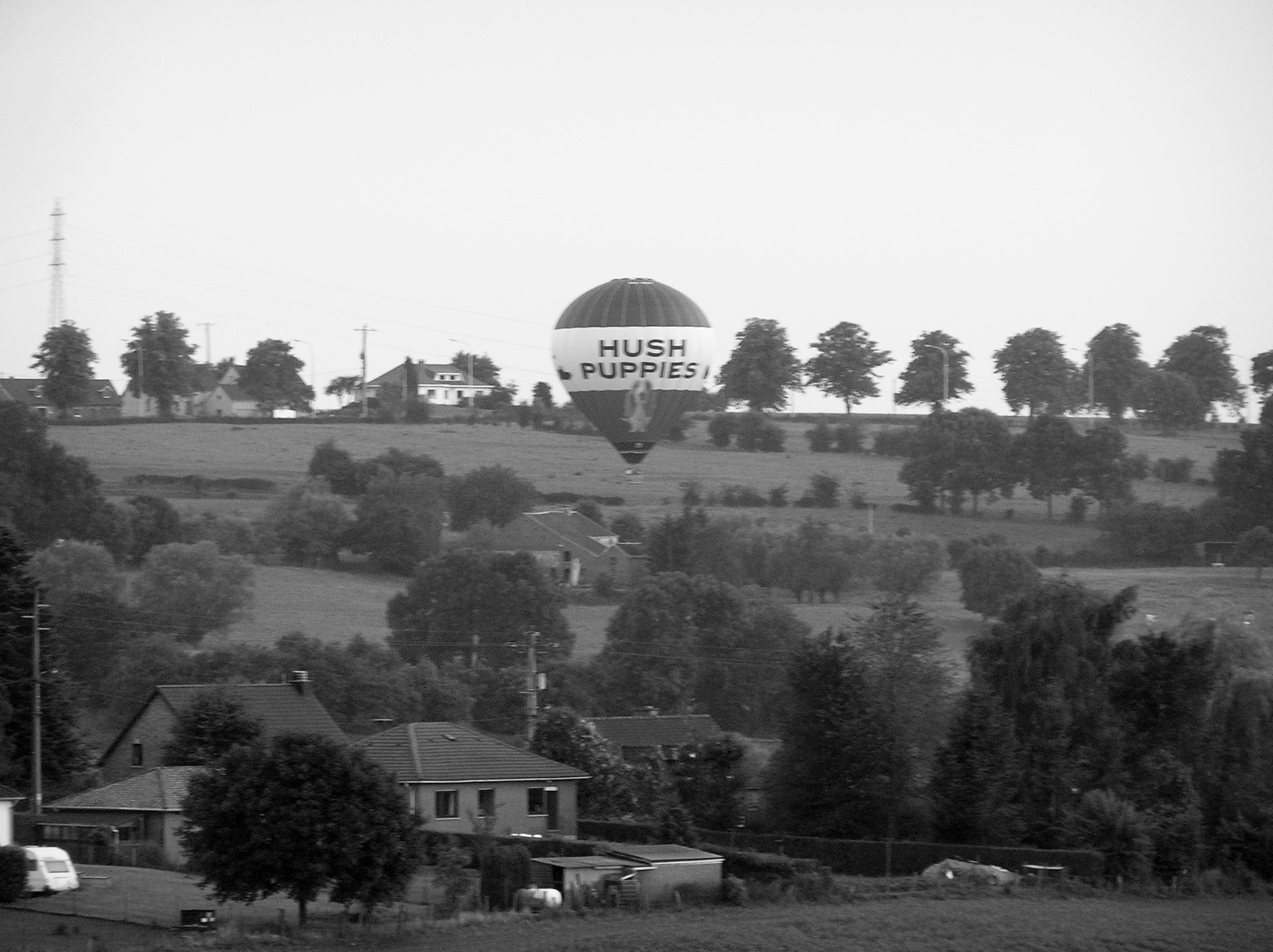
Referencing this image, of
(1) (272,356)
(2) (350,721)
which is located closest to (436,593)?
(2) (350,721)

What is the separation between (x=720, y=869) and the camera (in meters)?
36.9

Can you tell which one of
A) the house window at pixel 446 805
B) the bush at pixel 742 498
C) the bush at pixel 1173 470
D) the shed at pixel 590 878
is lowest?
the house window at pixel 446 805

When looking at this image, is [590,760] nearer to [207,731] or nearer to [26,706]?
[207,731]

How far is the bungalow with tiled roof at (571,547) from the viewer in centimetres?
10144

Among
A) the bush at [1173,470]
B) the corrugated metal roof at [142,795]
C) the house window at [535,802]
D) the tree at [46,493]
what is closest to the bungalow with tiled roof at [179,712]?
the house window at [535,802]

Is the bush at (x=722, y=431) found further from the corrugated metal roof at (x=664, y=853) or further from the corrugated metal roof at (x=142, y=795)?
the corrugated metal roof at (x=664, y=853)

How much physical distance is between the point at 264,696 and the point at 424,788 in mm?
A: 7049

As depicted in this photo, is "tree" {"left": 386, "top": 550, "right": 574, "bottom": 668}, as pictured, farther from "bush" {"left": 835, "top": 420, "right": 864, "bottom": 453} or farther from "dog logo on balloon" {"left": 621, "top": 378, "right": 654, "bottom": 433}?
"bush" {"left": 835, "top": 420, "right": 864, "bottom": 453}

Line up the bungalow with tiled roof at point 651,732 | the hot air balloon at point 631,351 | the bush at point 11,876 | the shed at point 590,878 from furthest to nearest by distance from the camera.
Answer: the hot air balloon at point 631,351
the bungalow with tiled roof at point 651,732
the shed at point 590,878
the bush at point 11,876

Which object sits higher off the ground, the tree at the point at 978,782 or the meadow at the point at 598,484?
the meadow at the point at 598,484

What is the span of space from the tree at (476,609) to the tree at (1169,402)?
3252 inches

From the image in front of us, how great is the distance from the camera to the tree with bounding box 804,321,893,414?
152500 millimetres

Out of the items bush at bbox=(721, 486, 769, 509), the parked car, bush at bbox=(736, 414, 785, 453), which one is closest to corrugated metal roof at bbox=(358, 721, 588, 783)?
the parked car

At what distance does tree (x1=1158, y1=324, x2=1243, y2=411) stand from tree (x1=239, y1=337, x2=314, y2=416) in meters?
72.3
